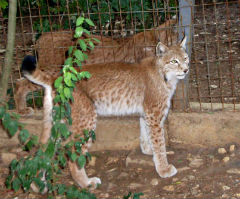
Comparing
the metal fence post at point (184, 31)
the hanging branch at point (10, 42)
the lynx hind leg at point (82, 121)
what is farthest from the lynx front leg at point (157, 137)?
the hanging branch at point (10, 42)

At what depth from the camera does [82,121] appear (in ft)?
13.4

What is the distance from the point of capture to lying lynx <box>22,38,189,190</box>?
4.22m

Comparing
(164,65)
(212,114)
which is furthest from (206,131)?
(164,65)

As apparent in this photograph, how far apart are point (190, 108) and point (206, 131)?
0.31 metres

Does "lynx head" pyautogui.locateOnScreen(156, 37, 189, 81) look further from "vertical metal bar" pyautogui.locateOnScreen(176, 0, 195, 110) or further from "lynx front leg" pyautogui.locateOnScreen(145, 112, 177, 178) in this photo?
"lynx front leg" pyautogui.locateOnScreen(145, 112, 177, 178)

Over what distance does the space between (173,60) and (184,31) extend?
416mm

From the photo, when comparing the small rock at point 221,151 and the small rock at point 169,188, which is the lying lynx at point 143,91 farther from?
the small rock at point 221,151

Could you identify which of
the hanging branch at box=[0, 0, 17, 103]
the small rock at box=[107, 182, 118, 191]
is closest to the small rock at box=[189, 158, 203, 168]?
the small rock at box=[107, 182, 118, 191]

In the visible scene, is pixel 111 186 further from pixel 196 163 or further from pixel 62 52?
pixel 62 52

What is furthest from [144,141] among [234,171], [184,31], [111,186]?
[184,31]

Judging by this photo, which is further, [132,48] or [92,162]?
[132,48]

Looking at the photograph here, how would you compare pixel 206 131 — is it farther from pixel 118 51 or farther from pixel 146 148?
pixel 118 51

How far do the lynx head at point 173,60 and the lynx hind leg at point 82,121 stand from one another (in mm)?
854

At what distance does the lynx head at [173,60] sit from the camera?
4344 mm
